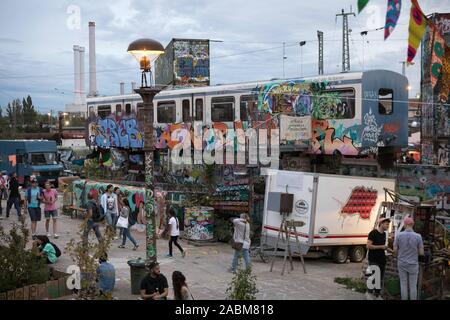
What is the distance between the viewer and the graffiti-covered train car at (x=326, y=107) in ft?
58.6

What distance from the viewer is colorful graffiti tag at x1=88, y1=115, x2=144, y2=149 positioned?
26141 millimetres

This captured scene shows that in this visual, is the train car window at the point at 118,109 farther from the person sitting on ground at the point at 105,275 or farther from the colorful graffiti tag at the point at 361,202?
the person sitting on ground at the point at 105,275

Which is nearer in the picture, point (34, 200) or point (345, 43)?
point (34, 200)

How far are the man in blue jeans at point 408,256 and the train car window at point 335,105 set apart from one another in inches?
347

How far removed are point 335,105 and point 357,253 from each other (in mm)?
5625

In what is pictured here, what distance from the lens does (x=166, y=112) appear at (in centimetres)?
2386

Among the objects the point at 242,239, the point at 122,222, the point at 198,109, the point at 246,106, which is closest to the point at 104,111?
the point at 198,109

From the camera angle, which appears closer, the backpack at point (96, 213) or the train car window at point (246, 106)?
the backpack at point (96, 213)

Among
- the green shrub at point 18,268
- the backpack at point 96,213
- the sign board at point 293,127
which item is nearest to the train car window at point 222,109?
the sign board at point 293,127

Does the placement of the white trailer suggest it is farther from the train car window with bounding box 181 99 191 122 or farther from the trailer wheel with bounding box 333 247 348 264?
the train car window with bounding box 181 99 191 122

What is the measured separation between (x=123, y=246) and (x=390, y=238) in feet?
25.0

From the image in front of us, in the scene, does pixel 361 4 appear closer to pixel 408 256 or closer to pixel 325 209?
pixel 408 256

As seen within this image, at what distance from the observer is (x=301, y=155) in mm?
19922
